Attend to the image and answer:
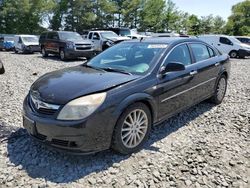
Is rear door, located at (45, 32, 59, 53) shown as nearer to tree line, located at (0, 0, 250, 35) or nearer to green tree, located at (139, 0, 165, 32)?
tree line, located at (0, 0, 250, 35)

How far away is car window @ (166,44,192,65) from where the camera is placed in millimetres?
4633

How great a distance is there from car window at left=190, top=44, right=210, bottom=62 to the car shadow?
5.76 feet

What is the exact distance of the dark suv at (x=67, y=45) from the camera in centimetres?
1620

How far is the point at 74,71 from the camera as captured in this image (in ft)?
14.7

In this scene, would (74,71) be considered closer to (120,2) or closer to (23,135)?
(23,135)

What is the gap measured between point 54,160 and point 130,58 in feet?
6.43

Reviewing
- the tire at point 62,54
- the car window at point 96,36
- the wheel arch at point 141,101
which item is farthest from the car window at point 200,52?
the car window at point 96,36

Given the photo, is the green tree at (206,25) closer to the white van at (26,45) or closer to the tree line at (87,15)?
the tree line at (87,15)

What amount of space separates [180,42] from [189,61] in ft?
1.23

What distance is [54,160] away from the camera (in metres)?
3.79

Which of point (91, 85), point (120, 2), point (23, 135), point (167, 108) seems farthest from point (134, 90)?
point (120, 2)

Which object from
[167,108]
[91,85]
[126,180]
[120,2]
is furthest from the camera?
[120,2]

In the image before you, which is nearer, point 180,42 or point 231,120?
point 180,42

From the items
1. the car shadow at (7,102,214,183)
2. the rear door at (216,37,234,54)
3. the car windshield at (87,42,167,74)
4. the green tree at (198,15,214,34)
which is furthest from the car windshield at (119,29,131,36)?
the green tree at (198,15,214,34)
